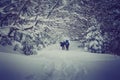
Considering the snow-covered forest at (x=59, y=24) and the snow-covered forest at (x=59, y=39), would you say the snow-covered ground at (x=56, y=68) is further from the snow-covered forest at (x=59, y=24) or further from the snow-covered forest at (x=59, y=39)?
the snow-covered forest at (x=59, y=24)

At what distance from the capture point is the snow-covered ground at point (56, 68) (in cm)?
909

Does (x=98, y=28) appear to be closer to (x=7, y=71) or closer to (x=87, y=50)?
(x=87, y=50)

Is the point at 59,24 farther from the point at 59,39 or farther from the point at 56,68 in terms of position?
the point at 56,68

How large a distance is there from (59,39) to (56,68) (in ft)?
16.0

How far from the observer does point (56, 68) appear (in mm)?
10312

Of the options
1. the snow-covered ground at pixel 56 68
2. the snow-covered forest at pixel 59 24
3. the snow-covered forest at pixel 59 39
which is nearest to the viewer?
the snow-covered ground at pixel 56 68

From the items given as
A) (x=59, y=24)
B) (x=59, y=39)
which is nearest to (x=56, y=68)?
(x=59, y=39)

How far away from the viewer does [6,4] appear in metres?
12.7

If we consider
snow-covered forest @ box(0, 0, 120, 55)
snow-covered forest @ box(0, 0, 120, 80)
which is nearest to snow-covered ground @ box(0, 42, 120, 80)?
snow-covered forest @ box(0, 0, 120, 80)

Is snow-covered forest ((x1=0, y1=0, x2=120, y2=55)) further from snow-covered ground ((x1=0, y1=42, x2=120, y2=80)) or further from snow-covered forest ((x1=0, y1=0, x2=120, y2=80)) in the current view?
snow-covered ground ((x1=0, y1=42, x2=120, y2=80))

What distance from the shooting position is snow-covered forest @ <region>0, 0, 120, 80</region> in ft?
32.1

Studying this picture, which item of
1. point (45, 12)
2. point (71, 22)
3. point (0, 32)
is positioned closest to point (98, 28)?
point (71, 22)

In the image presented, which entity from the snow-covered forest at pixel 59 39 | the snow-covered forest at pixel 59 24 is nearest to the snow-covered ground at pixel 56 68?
the snow-covered forest at pixel 59 39

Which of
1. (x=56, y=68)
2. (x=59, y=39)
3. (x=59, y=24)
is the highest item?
(x=59, y=24)
